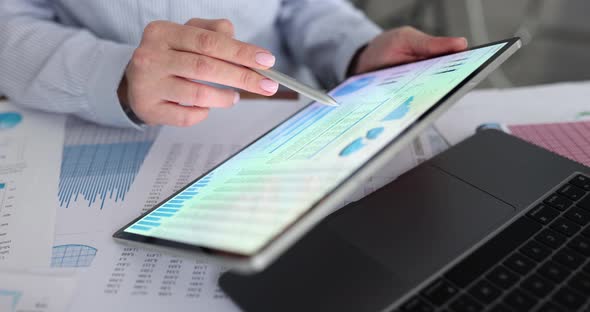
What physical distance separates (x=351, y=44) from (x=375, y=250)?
1.32 feet

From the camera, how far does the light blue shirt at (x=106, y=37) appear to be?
1.91 ft

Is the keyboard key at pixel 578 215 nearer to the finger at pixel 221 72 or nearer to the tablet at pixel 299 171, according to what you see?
the tablet at pixel 299 171

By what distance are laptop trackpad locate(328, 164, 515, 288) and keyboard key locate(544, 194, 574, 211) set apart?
37 millimetres

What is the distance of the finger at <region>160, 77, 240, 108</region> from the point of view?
1.61 ft

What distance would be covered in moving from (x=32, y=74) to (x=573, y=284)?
0.66 m

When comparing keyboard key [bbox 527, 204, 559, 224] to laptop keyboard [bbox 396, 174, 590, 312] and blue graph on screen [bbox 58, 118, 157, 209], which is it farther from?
blue graph on screen [bbox 58, 118, 157, 209]

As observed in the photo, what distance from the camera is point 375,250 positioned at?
401mm

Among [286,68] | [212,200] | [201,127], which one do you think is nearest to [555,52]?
[286,68]

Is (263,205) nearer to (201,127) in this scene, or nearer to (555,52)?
(201,127)

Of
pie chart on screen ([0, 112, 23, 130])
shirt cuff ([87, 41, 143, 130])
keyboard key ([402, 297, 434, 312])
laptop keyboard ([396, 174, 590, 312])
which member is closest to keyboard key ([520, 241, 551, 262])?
laptop keyboard ([396, 174, 590, 312])

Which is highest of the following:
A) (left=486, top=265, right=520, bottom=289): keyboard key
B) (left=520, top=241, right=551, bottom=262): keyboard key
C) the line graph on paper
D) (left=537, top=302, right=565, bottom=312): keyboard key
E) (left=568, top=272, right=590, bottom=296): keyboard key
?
the line graph on paper

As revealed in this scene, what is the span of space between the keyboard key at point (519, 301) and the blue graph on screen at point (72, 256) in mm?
368

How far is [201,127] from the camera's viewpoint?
25.4 inches

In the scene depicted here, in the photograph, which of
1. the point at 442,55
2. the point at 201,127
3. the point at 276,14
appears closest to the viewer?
the point at 442,55
